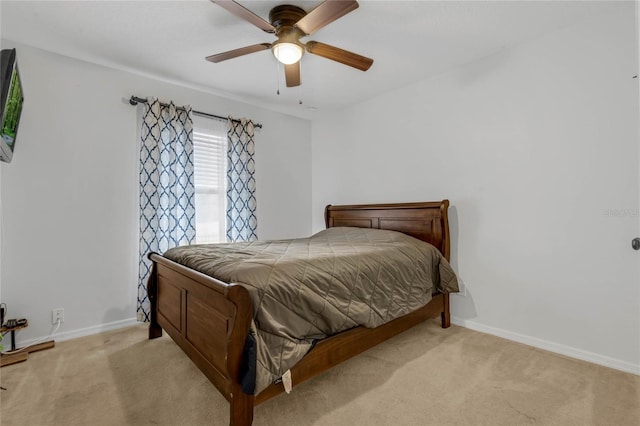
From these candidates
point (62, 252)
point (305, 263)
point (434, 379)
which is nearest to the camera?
point (305, 263)

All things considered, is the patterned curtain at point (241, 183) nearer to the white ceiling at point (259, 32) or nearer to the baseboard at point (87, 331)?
the white ceiling at point (259, 32)

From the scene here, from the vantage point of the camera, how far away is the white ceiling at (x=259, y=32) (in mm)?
2039

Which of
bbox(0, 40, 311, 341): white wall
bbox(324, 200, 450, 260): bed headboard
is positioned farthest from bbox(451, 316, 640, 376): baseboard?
bbox(0, 40, 311, 341): white wall

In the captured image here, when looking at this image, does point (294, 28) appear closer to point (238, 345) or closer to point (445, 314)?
point (238, 345)

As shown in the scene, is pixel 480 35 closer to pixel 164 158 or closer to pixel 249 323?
pixel 249 323

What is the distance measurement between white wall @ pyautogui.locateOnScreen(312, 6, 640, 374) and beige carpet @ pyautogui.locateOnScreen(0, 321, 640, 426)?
37cm

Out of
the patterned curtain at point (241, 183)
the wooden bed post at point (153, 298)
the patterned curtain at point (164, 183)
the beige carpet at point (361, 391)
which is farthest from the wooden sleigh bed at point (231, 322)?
the patterned curtain at point (241, 183)

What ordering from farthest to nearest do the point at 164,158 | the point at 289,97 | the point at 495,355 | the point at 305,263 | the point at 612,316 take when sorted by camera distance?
the point at 289,97, the point at 164,158, the point at 495,355, the point at 612,316, the point at 305,263

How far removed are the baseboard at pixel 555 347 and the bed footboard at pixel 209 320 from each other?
2.21 meters

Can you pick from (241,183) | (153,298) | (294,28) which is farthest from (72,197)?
(294,28)

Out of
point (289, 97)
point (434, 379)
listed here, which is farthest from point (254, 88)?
point (434, 379)

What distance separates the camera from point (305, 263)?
175 cm

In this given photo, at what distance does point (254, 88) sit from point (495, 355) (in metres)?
3.39

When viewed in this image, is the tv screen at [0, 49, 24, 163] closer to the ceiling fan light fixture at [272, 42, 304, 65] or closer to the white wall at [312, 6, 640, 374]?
the ceiling fan light fixture at [272, 42, 304, 65]
